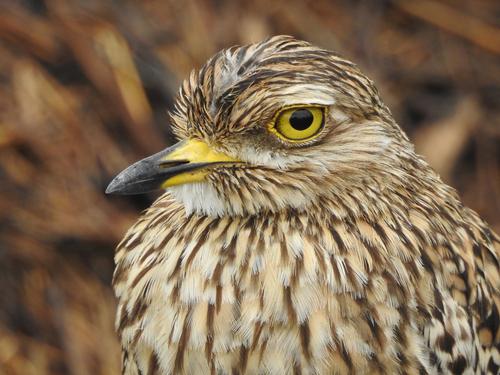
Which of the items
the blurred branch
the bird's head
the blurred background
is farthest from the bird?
the blurred branch

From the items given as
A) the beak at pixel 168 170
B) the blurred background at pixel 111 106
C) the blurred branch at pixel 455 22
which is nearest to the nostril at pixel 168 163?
the beak at pixel 168 170

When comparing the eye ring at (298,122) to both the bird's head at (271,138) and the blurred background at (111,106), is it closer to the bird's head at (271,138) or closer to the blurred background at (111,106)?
the bird's head at (271,138)

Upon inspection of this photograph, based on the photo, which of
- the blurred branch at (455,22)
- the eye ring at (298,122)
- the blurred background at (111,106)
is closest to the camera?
the eye ring at (298,122)

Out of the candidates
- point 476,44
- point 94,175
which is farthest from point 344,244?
point 476,44

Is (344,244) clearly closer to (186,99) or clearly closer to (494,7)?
(186,99)

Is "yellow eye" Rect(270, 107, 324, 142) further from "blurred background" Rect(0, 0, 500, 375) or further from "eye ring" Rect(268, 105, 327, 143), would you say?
"blurred background" Rect(0, 0, 500, 375)

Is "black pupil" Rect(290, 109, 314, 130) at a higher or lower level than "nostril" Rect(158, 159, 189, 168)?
higher
